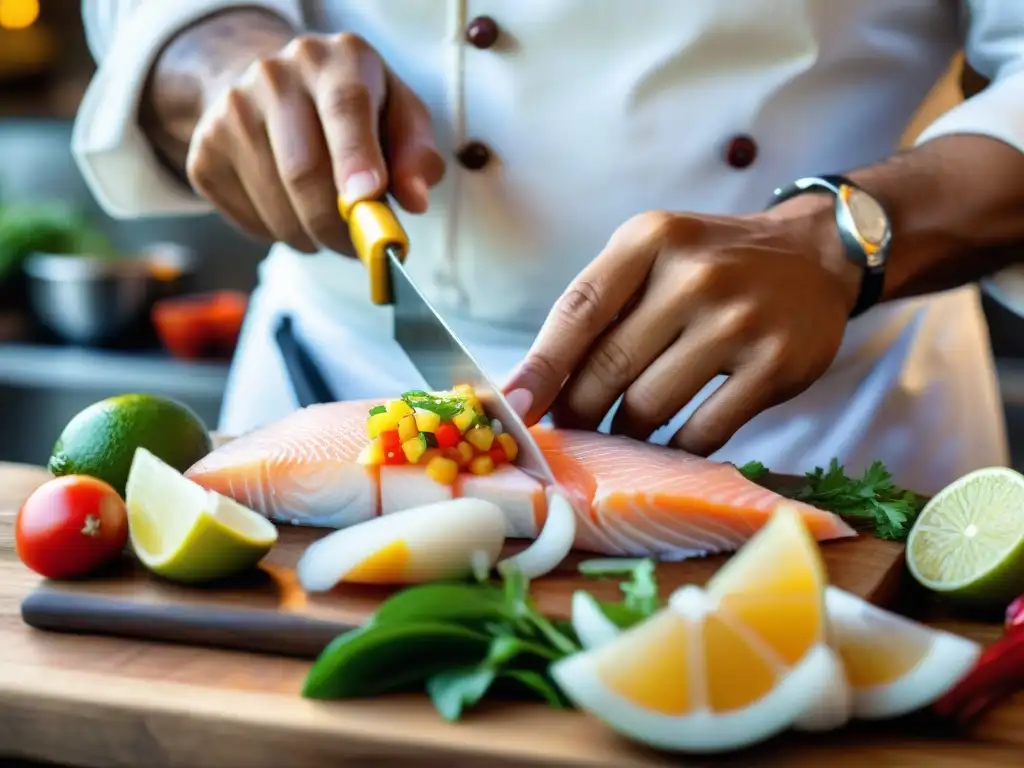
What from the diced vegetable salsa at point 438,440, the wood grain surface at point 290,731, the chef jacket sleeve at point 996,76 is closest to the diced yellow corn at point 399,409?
the diced vegetable salsa at point 438,440

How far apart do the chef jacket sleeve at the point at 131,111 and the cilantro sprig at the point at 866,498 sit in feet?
3.63

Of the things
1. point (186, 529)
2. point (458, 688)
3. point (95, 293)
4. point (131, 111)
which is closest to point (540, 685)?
point (458, 688)

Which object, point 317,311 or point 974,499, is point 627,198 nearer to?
point 317,311

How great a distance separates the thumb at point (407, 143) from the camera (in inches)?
66.1

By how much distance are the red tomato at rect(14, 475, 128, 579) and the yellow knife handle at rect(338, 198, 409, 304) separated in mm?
470

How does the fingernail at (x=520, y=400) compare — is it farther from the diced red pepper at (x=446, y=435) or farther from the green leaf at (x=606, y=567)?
the green leaf at (x=606, y=567)

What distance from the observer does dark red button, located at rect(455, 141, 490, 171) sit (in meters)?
1.80

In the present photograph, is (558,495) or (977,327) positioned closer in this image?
(558,495)

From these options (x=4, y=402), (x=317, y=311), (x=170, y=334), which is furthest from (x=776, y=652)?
(x=4, y=402)

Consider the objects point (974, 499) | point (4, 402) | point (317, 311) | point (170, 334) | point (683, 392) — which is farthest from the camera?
point (4, 402)

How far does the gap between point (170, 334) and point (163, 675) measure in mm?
2551

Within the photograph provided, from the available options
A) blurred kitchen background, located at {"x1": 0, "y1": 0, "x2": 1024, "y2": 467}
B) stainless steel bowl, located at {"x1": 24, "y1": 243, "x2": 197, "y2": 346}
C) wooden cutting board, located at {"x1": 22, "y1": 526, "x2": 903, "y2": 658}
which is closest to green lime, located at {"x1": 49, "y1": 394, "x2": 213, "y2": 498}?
wooden cutting board, located at {"x1": 22, "y1": 526, "x2": 903, "y2": 658}

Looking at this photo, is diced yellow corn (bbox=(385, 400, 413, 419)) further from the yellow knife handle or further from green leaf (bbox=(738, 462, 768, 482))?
green leaf (bbox=(738, 462, 768, 482))

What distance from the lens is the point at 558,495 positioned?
1314 mm
